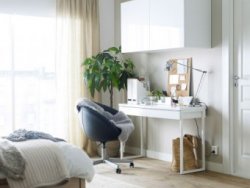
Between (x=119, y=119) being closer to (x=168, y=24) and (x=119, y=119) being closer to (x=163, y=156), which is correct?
(x=163, y=156)

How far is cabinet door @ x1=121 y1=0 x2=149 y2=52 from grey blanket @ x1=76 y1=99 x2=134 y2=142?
0.94 meters

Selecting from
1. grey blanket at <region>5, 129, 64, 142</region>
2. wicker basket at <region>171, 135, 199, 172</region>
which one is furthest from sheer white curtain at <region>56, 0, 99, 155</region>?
grey blanket at <region>5, 129, 64, 142</region>

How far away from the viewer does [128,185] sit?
4.42m

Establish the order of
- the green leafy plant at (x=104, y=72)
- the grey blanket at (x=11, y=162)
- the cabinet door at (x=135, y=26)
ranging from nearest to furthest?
the grey blanket at (x=11, y=162) < the cabinet door at (x=135, y=26) < the green leafy plant at (x=104, y=72)

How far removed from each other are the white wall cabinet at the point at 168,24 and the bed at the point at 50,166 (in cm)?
209

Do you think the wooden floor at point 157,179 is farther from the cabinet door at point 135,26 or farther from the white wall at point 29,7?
the white wall at point 29,7

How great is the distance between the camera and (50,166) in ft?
11.0

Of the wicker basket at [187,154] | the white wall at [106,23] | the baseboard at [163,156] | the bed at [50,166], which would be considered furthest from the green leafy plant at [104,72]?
the bed at [50,166]

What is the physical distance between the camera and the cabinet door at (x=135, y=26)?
550 cm

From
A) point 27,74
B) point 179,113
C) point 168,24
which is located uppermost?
point 168,24

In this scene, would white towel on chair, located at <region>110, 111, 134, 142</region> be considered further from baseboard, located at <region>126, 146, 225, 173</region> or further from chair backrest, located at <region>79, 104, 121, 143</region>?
baseboard, located at <region>126, 146, 225, 173</region>

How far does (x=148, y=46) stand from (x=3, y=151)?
277 cm

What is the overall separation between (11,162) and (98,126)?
1.92 metres

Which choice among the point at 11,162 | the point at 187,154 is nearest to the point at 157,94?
the point at 187,154
